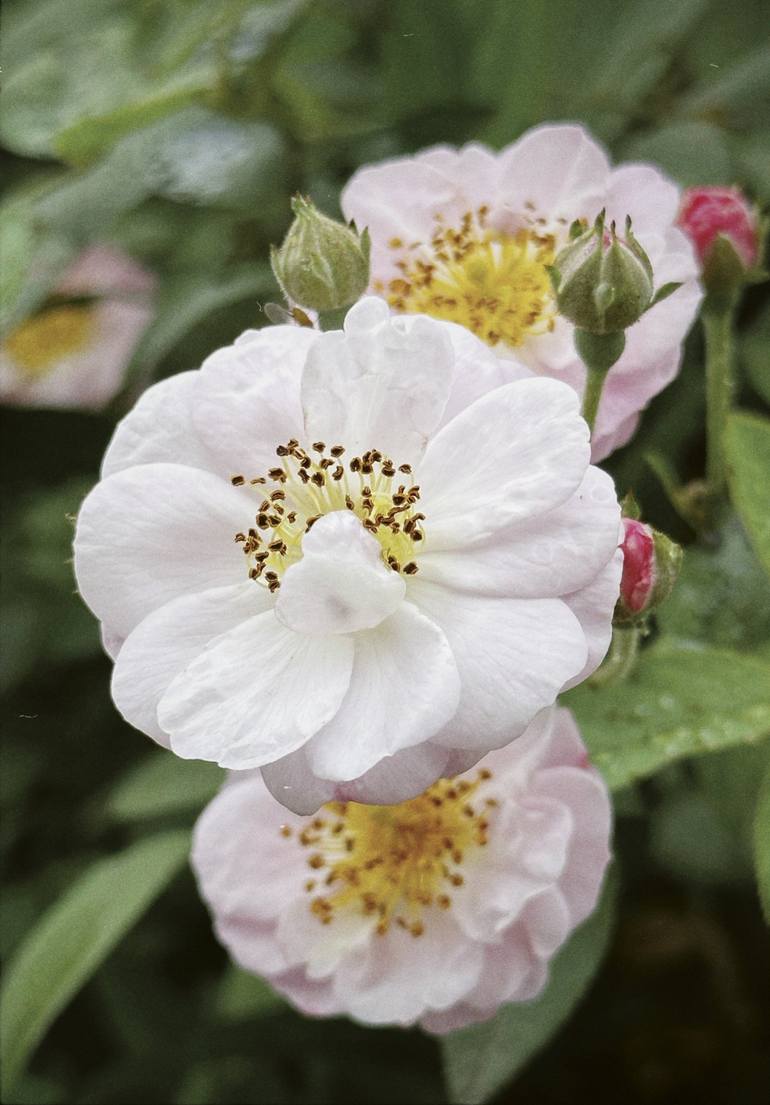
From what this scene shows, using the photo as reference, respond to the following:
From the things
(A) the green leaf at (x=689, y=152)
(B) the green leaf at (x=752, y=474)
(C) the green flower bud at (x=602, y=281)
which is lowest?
(B) the green leaf at (x=752, y=474)

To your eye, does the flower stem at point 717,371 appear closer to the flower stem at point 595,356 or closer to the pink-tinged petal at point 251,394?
the flower stem at point 595,356

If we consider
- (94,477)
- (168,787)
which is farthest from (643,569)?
(94,477)

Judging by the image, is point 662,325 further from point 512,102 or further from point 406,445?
point 512,102

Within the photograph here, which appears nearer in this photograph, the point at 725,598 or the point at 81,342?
the point at 725,598

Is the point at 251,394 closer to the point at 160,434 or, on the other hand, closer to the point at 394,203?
the point at 160,434

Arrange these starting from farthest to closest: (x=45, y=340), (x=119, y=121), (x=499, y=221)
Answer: (x=45, y=340) → (x=119, y=121) → (x=499, y=221)

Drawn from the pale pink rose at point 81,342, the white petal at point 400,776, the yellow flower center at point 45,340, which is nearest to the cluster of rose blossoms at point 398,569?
the white petal at point 400,776
